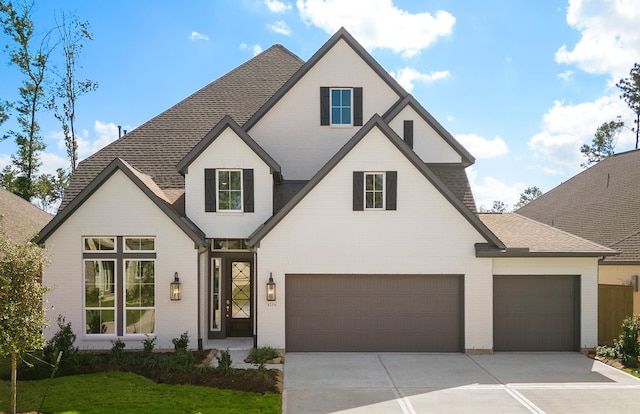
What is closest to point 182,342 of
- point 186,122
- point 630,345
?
point 186,122

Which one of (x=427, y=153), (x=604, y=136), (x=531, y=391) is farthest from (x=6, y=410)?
(x=604, y=136)

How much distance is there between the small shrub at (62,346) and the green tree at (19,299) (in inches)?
114

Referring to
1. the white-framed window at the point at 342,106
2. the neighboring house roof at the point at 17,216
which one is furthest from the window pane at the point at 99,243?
the neighboring house roof at the point at 17,216

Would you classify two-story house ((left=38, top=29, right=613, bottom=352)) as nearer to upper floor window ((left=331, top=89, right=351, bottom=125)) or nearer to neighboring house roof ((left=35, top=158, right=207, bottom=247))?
neighboring house roof ((left=35, top=158, right=207, bottom=247))

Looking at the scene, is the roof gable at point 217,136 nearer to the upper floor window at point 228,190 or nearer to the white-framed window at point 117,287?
the upper floor window at point 228,190

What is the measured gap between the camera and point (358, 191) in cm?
1325

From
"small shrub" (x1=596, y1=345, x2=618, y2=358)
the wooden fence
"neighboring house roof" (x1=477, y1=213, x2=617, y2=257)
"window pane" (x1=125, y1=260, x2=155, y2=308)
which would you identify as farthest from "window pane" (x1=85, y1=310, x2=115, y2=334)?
the wooden fence

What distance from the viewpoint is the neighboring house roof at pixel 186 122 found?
54.4 feet

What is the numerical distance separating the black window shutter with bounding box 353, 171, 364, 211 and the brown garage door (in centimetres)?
206

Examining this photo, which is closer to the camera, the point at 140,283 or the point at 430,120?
the point at 140,283

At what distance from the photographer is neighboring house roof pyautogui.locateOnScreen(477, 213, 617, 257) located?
13.1 m

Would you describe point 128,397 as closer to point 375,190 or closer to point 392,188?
point 375,190

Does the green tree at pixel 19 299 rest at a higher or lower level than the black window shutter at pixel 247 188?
lower

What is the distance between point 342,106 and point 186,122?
638cm
